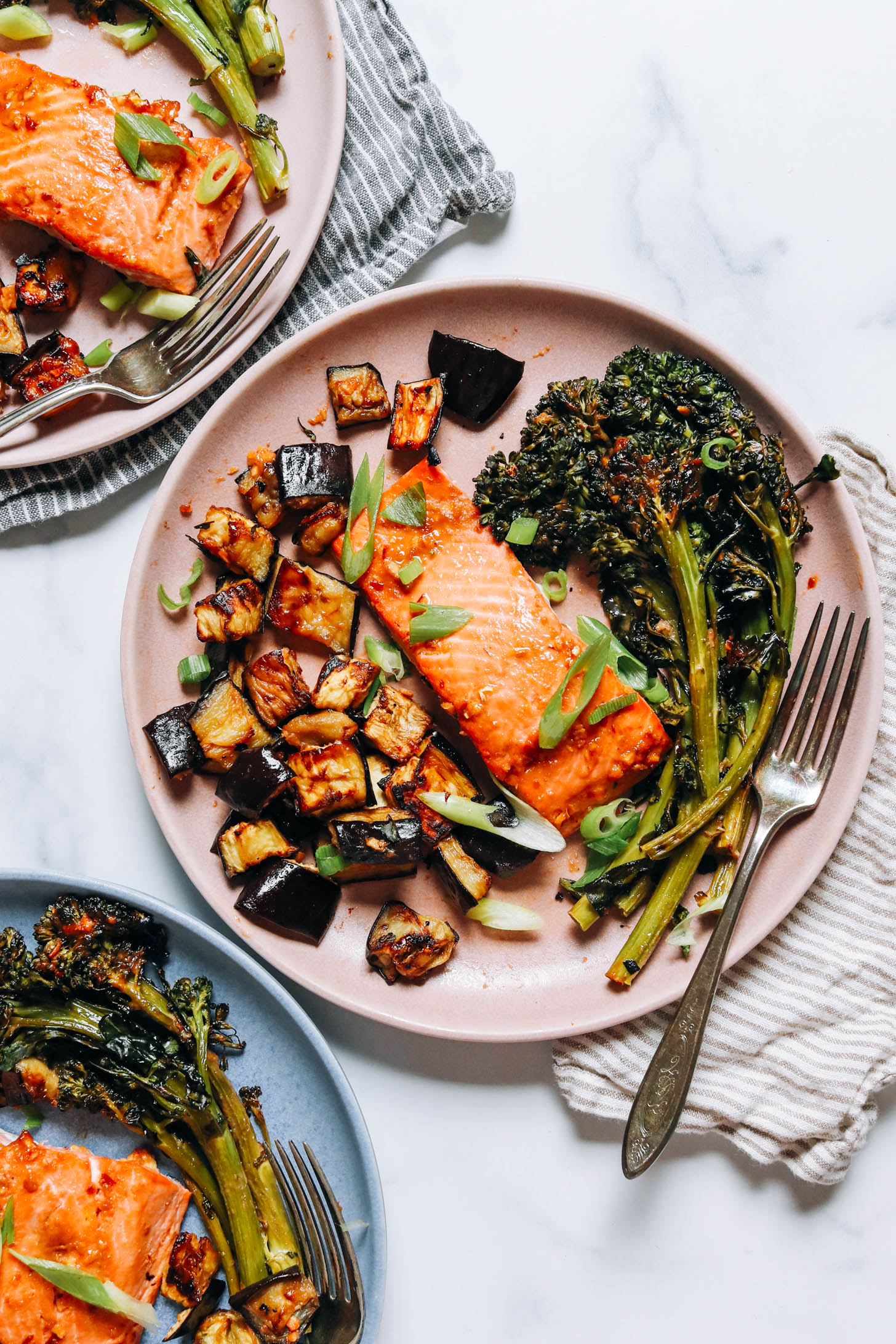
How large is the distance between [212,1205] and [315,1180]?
0.34 meters

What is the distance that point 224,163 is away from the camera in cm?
321

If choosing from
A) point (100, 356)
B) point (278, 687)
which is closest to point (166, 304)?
point (100, 356)

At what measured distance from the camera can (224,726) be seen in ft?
10.4

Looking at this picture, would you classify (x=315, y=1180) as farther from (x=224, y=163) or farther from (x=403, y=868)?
(x=224, y=163)

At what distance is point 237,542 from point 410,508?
59 centimetres

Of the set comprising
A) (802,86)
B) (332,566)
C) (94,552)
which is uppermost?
(802,86)

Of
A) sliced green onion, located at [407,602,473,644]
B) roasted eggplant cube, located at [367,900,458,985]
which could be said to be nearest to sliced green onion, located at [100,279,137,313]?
sliced green onion, located at [407,602,473,644]

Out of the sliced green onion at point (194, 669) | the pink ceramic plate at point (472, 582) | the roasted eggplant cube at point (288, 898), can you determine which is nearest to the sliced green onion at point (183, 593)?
the pink ceramic plate at point (472, 582)

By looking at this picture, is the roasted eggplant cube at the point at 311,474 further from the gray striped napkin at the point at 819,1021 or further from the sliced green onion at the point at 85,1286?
the sliced green onion at the point at 85,1286

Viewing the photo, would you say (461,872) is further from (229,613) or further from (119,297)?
(119,297)

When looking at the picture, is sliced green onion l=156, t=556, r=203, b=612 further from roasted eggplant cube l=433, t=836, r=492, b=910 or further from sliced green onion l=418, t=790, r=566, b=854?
roasted eggplant cube l=433, t=836, r=492, b=910

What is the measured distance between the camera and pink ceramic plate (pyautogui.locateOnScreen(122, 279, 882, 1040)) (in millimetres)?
3158

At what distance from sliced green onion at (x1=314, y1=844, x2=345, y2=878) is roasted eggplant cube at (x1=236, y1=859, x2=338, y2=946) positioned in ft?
0.09

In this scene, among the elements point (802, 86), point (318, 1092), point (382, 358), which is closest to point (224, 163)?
point (382, 358)
